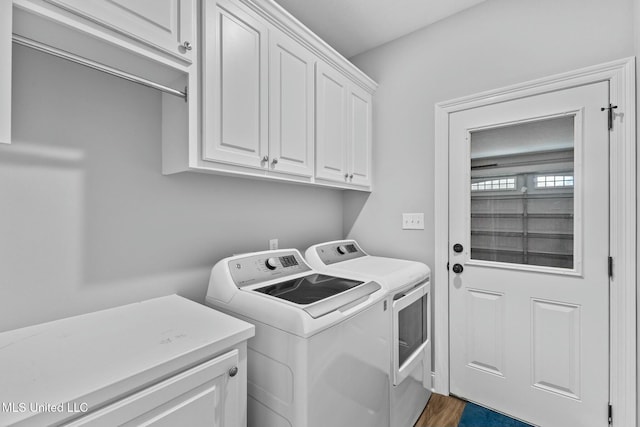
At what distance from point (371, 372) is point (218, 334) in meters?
0.81

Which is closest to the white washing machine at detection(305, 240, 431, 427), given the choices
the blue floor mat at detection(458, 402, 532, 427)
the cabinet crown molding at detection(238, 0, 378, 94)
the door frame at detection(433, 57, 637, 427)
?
the blue floor mat at detection(458, 402, 532, 427)

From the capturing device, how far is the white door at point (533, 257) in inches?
65.3

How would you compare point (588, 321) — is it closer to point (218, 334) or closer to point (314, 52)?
point (218, 334)

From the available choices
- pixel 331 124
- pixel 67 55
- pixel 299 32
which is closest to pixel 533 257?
pixel 331 124

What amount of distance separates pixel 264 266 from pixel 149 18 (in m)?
1.21

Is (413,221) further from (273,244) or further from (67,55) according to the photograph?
(67,55)

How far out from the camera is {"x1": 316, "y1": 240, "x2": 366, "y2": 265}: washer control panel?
206cm

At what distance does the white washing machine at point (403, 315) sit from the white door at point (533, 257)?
0.28 m

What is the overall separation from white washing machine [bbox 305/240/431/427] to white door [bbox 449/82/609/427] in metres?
0.28

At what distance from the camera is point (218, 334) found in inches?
38.9

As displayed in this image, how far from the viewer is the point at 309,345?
1089mm

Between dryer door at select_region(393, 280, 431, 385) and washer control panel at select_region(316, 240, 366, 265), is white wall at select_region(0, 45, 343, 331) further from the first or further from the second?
dryer door at select_region(393, 280, 431, 385)

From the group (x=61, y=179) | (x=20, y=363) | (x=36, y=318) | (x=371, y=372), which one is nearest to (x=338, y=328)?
(x=371, y=372)

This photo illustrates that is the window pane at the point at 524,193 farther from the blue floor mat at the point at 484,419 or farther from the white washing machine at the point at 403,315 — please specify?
the blue floor mat at the point at 484,419
